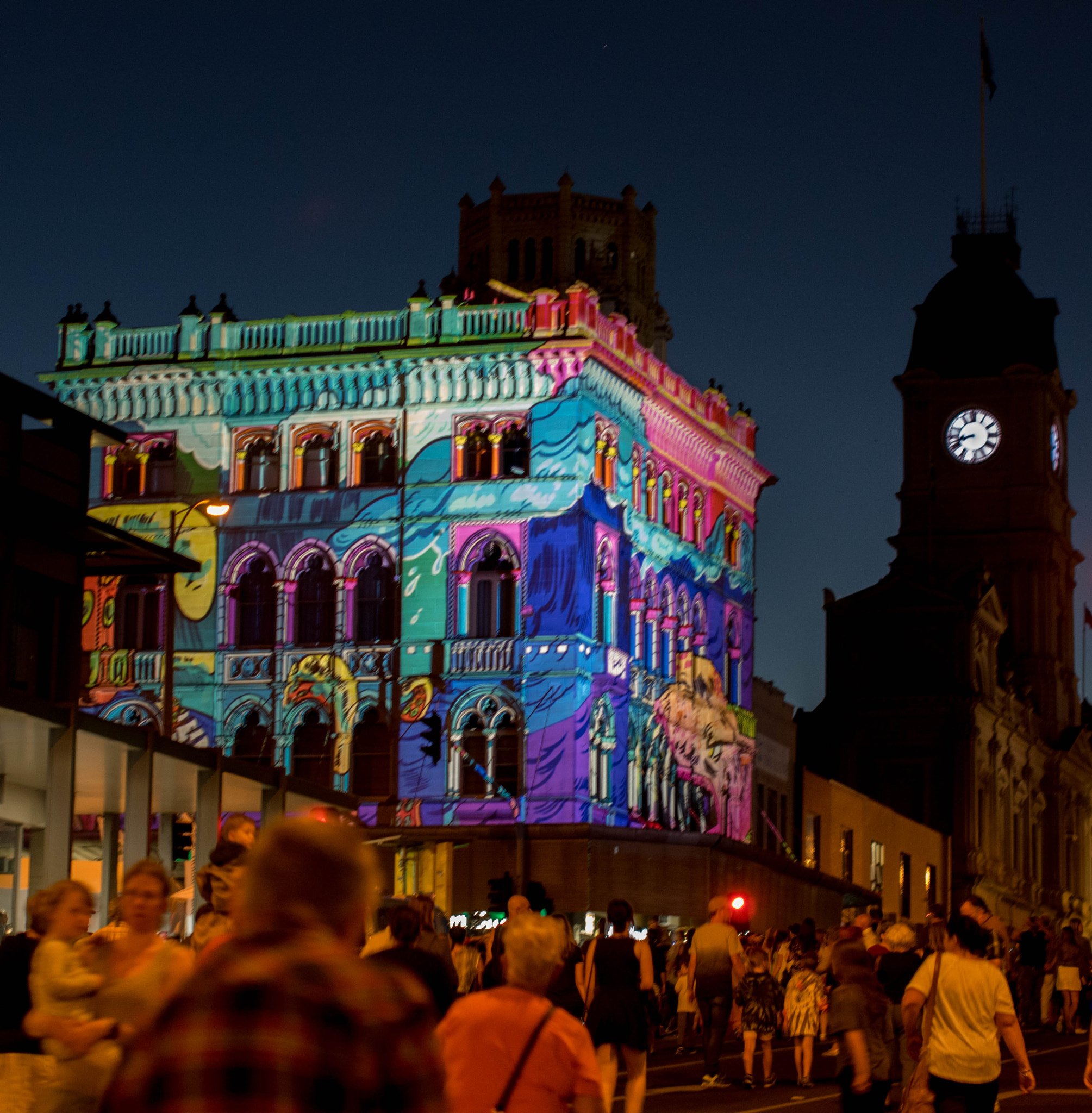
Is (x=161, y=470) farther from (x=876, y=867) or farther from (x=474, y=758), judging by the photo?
(x=876, y=867)

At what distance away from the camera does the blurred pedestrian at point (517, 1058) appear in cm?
850

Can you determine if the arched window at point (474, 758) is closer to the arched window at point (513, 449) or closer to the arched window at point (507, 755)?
the arched window at point (507, 755)

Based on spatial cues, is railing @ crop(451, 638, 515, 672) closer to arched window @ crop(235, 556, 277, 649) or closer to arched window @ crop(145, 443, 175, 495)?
arched window @ crop(235, 556, 277, 649)

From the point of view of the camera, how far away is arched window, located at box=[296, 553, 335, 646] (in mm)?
50250

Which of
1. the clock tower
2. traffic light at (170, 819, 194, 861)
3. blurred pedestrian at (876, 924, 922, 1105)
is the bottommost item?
blurred pedestrian at (876, 924, 922, 1105)

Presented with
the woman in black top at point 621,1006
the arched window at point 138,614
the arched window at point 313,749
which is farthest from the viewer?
the arched window at point 138,614

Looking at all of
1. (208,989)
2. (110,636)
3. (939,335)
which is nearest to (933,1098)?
(208,989)

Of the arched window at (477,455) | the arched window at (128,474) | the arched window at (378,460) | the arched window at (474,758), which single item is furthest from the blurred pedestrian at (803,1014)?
the arched window at (128,474)

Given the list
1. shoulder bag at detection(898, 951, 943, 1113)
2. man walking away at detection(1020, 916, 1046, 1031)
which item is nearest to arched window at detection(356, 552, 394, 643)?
man walking away at detection(1020, 916, 1046, 1031)

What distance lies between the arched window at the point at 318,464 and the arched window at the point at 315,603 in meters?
1.60

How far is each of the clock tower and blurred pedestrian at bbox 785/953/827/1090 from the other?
7169 cm

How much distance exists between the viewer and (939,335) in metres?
97.4

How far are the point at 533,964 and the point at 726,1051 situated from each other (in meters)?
22.5

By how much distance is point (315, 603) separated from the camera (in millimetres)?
50500
